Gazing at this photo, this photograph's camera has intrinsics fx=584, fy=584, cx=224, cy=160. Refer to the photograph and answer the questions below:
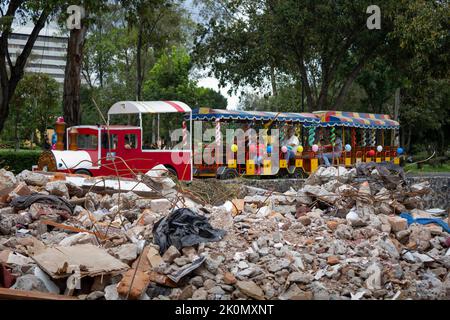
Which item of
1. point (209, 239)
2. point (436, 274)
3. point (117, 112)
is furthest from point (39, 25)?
point (436, 274)

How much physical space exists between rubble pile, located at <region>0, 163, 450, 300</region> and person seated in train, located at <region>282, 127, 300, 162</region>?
9713mm

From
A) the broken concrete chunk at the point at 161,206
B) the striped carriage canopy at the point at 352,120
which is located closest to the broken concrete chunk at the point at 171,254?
the broken concrete chunk at the point at 161,206

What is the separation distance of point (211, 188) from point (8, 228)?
550 cm

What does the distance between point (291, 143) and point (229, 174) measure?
2913 millimetres

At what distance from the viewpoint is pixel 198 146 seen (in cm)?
1777

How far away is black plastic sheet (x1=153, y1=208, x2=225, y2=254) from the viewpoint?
20.1 feet

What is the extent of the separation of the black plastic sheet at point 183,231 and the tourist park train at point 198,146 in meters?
7.33

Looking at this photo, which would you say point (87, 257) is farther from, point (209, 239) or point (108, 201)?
point (108, 201)

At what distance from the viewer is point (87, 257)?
5684 mm

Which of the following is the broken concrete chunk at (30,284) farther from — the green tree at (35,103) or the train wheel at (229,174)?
the green tree at (35,103)

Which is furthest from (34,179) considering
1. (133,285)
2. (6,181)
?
(133,285)

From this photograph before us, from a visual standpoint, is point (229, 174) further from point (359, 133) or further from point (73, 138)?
point (359, 133)

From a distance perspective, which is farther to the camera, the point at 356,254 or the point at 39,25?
the point at 39,25

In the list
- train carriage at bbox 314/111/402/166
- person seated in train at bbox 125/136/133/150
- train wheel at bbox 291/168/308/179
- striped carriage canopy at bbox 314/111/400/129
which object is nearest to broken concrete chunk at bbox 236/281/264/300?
person seated in train at bbox 125/136/133/150
